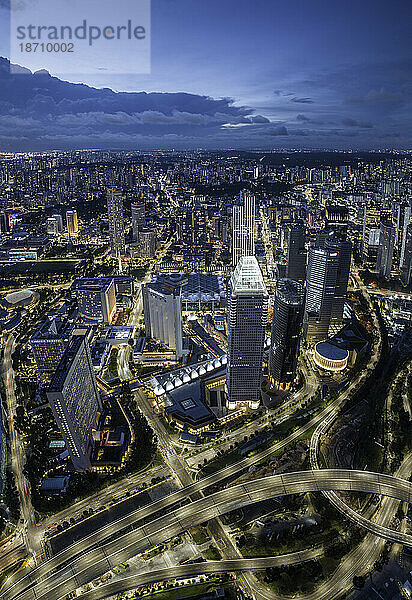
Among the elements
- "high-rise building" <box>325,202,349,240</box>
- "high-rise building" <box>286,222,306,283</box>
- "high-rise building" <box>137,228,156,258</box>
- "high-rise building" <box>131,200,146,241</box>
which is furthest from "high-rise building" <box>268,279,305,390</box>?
"high-rise building" <box>325,202,349,240</box>

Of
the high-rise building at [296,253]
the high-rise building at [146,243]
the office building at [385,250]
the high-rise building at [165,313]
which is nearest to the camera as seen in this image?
the high-rise building at [165,313]

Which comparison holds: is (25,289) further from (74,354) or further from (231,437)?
(231,437)

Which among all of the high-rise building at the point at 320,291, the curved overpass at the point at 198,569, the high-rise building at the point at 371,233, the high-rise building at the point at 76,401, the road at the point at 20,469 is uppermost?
the high-rise building at the point at 371,233

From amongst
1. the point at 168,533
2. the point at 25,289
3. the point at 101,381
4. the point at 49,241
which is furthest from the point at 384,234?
the point at 49,241

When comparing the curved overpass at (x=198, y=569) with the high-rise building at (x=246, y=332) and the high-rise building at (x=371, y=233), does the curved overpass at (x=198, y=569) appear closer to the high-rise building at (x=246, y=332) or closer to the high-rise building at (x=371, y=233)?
the high-rise building at (x=246, y=332)

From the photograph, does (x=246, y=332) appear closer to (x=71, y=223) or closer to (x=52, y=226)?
(x=71, y=223)

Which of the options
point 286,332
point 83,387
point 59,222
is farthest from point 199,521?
point 59,222

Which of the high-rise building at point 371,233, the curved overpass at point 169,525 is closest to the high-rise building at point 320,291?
the curved overpass at point 169,525

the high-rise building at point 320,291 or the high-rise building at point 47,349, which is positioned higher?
the high-rise building at point 320,291

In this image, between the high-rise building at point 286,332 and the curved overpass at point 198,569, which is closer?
the curved overpass at point 198,569
